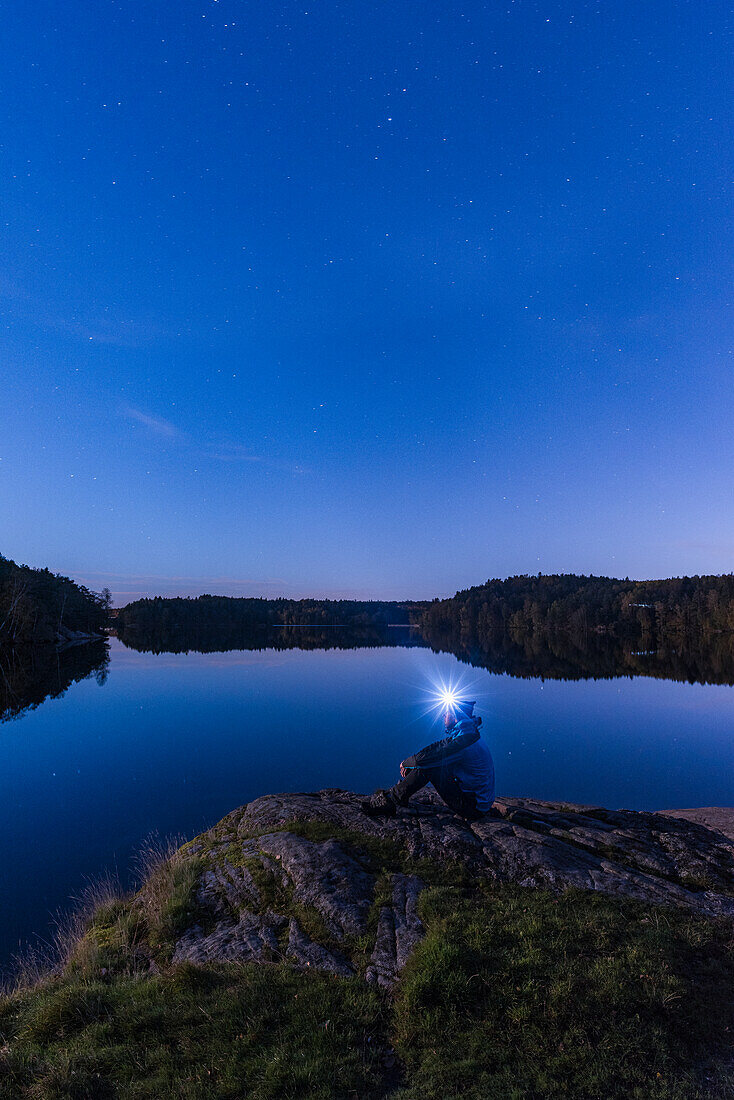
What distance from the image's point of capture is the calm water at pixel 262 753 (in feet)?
57.6

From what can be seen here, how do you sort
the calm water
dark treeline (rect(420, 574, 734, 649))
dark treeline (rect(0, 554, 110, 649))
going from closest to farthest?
the calm water
dark treeline (rect(0, 554, 110, 649))
dark treeline (rect(420, 574, 734, 649))

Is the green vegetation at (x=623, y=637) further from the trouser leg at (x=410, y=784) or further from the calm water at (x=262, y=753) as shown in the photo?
the trouser leg at (x=410, y=784)

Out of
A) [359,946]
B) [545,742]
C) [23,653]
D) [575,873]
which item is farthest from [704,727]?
[23,653]

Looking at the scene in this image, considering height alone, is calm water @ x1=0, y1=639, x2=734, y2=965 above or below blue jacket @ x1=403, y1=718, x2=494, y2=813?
below

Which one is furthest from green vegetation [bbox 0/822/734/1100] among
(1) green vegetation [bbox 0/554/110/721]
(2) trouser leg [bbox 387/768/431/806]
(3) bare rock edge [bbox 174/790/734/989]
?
(1) green vegetation [bbox 0/554/110/721]

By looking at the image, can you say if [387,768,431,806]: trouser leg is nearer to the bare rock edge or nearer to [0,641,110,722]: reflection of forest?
the bare rock edge

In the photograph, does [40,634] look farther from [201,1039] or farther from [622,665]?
[201,1039]

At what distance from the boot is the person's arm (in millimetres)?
1011

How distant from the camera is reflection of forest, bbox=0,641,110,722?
4475 centimetres

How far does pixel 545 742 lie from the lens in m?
30.9

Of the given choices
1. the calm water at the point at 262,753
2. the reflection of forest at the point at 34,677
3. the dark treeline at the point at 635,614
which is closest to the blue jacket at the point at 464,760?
the calm water at the point at 262,753

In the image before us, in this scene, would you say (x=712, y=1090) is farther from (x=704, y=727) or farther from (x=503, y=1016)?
(x=704, y=727)

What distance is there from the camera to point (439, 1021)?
5.73m

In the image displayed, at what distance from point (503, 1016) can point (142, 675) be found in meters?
67.5
